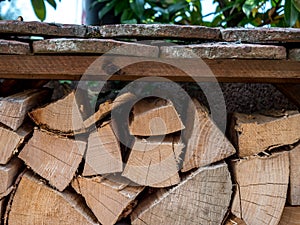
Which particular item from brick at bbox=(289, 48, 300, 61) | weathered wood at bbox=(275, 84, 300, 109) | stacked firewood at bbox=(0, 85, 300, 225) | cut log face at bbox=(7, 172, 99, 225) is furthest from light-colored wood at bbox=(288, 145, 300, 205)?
cut log face at bbox=(7, 172, 99, 225)

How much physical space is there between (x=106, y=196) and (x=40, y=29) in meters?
0.43

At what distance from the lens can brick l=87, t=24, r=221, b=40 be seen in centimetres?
84

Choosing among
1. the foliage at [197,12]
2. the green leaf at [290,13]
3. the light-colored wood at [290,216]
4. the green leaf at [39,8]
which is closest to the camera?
the light-colored wood at [290,216]

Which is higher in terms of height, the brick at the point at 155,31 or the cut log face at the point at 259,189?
the brick at the point at 155,31

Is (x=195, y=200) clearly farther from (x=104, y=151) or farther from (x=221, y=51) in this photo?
(x=221, y=51)

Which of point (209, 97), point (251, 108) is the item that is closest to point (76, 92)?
point (209, 97)

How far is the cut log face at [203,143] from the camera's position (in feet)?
3.15

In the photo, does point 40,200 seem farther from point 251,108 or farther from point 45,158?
point 251,108

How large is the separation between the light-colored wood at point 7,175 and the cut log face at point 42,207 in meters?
0.03

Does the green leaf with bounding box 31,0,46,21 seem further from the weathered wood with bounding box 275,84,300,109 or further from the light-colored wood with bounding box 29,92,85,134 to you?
the weathered wood with bounding box 275,84,300,109

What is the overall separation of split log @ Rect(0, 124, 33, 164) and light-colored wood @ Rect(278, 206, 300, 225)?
718 mm

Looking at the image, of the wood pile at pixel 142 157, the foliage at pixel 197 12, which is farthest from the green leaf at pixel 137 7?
the wood pile at pixel 142 157

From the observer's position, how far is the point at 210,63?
89 cm

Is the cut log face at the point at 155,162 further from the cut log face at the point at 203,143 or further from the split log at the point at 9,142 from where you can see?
the split log at the point at 9,142
